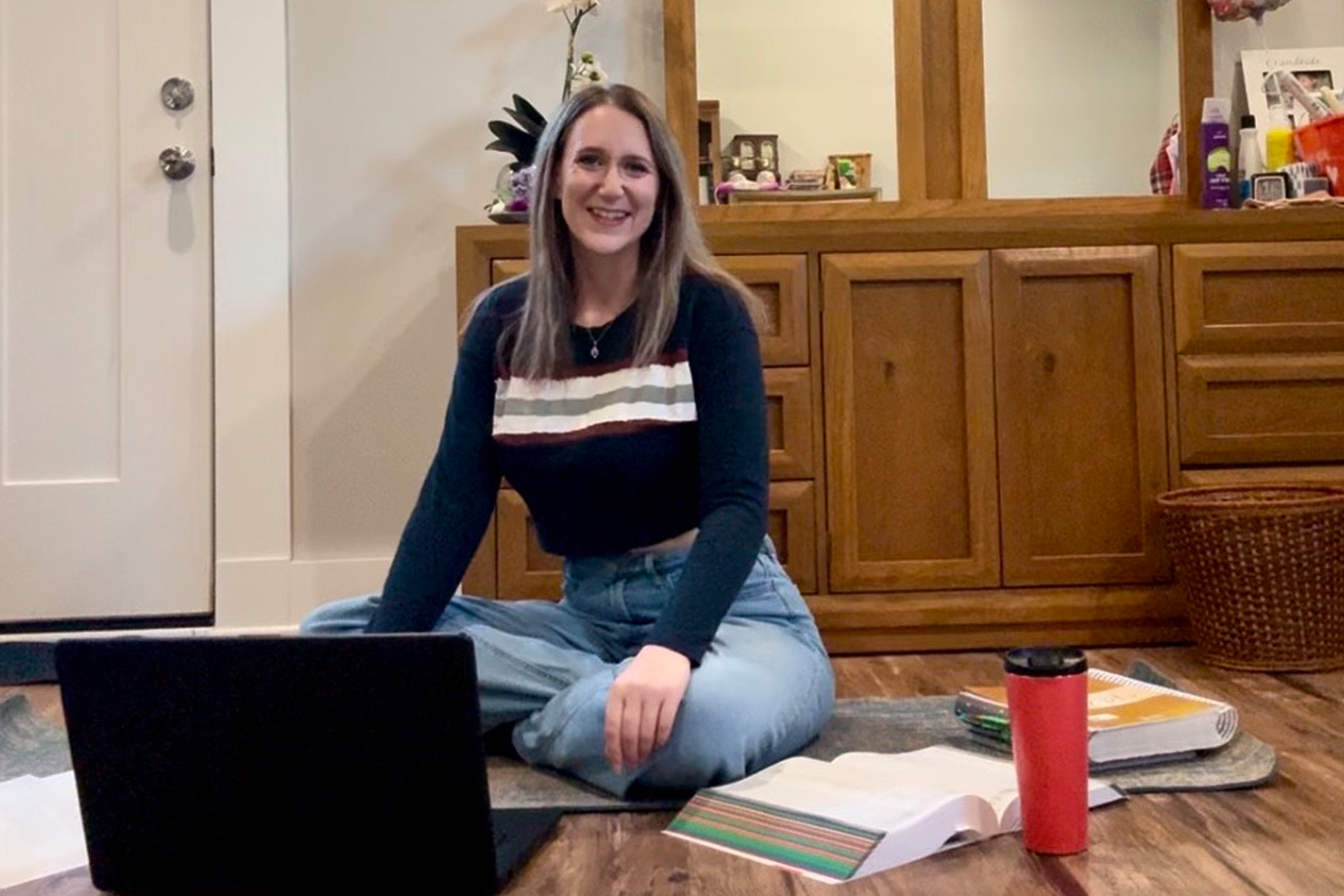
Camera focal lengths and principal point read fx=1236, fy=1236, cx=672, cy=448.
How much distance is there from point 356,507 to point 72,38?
1.07 metres

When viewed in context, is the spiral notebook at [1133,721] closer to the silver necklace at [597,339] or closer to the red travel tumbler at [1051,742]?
the red travel tumbler at [1051,742]

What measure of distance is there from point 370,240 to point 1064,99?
1.38 meters

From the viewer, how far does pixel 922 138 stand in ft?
7.81

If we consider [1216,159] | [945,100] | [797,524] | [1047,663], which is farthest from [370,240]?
[1047,663]

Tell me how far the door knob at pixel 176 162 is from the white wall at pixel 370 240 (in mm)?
198

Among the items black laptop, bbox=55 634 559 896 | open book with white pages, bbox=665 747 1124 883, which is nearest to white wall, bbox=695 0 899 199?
open book with white pages, bbox=665 747 1124 883

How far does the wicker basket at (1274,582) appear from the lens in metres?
1.84

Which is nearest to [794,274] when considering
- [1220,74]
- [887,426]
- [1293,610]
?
[887,426]

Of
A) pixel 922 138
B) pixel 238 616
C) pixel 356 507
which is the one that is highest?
pixel 922 138

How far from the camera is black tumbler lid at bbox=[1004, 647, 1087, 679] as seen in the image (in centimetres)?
95

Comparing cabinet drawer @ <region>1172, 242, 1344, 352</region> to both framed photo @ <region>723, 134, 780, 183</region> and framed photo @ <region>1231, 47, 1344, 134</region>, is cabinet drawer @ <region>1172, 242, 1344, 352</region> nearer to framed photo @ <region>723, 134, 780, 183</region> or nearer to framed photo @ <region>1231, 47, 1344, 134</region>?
framed photo @ <region>1231, 47, 1344, 134</region>

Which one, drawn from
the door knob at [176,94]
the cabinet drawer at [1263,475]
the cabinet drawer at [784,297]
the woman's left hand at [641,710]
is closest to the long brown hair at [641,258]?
the woman's left hand at [641,710]

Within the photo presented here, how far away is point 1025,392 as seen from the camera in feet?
6.75

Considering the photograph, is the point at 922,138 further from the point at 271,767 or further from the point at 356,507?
the point at 271,767
